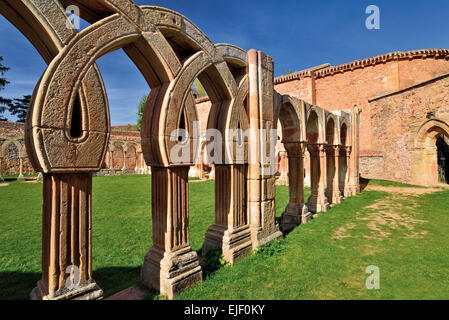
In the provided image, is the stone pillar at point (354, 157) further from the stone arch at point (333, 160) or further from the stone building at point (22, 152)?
the stone building at point (22, 152)

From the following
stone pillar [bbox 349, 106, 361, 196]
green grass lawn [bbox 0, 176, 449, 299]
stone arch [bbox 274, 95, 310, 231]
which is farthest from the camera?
stone pillar [bbox 349, 106, 361, 196]

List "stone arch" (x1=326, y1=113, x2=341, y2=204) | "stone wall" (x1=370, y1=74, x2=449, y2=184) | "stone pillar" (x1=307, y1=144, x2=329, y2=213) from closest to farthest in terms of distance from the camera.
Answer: "stone pillar" (x1=307, y1=144, x2=329, y2=213)
"stone arch" (x1=326, y1=113, x2=341, y2=204)
"stone wall" (x1=370, y1=74, x2=449, y2=184)

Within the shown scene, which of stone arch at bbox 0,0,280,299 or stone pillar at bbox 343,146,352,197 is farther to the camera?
stone pillar at bbox 343,146,352,197

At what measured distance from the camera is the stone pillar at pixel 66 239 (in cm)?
225

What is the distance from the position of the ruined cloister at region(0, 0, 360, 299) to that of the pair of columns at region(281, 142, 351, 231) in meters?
1.81

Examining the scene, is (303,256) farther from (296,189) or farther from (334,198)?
(334,198)

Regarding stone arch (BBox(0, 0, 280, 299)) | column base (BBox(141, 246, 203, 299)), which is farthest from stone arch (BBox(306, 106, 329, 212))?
column base (BBox(141, 246, 203, 299))

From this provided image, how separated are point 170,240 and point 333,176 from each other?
763 centimetres

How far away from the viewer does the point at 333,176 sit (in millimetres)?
9000

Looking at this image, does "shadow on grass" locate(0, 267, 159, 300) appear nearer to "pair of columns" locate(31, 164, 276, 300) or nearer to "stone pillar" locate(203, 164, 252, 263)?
"pair of columns" locate(31, 164, 276, 300)

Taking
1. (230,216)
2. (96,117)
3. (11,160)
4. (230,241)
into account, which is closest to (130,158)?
(11,160)

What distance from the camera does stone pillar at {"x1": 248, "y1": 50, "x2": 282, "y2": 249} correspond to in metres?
4.45
